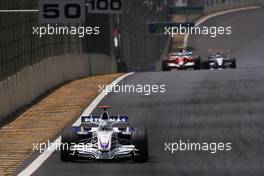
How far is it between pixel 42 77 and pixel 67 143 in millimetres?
12089

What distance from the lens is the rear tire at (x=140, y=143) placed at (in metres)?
17.3

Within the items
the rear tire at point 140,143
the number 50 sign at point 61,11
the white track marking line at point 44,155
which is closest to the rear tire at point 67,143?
the white track marking line at point 44,155

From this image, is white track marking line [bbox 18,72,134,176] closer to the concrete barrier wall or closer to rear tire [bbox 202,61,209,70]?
the concrete barrier wall

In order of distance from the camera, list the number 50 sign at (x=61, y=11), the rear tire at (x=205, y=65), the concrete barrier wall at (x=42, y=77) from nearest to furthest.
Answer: the concrete barrier wall at (x=42, y=77)
the number 50 sign at (x=61, y=11)
the rear tire at (x=205, y=65)

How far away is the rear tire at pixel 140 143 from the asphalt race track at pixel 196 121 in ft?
0.60

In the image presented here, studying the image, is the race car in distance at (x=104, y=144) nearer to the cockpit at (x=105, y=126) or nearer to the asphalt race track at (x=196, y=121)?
the cockpit at (x=105, y=126)

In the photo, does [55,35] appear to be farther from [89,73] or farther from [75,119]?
[75,119]

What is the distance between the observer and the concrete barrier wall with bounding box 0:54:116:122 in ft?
78.3

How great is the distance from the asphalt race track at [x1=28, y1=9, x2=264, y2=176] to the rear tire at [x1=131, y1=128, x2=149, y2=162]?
0.60ft

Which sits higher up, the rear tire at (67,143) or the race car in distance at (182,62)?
the rear tire at (67,143)

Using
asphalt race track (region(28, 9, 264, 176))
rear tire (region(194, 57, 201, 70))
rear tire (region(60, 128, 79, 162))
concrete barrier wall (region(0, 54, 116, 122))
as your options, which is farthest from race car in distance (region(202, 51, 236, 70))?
rear tire (region(60, 128, 79, 162))

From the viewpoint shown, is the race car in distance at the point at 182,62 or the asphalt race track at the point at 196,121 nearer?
the asphalt race track at the point at 196,121

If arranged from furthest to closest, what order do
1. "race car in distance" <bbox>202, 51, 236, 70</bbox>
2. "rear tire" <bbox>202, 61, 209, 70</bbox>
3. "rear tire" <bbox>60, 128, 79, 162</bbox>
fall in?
"rear tire" <bbox>202, 61, 209, 70</bbox>
"race car in distance" <bbox>202, 51, 236, 70</bbox>
"rear tire" <bbox>60, 128, 79, 162</bbox>

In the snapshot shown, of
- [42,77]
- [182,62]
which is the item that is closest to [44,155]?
[42,77]
